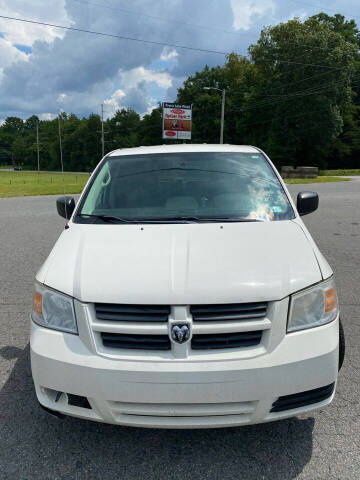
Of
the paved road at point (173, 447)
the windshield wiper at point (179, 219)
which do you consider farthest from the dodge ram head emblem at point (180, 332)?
the windshield wiper at point (179, 219)

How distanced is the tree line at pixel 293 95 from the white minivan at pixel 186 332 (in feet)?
157

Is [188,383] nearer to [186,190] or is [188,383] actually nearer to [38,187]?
[186,190]

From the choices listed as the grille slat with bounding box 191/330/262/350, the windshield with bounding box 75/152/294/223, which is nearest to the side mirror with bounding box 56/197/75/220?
the windshield with bounding box 75/152/294/223

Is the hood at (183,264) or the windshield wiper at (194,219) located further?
the windshield wiper at (194,219)

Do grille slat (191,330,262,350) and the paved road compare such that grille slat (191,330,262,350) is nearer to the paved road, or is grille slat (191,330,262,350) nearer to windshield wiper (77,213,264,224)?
the paved road

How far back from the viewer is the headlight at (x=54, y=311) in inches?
79.9

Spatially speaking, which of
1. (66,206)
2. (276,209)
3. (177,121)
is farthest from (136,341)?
(177,121)

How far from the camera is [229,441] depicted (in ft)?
7.25

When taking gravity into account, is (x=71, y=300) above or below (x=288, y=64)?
below

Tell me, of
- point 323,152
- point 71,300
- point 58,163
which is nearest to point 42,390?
point 71,300

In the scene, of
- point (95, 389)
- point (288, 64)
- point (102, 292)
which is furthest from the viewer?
point (288, 64)

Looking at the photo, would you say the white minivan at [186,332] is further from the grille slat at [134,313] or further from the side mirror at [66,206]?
the side mirror at [66,206]

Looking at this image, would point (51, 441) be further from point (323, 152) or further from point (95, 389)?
point (323, 152)

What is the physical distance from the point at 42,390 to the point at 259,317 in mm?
1209
